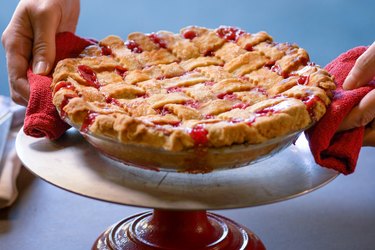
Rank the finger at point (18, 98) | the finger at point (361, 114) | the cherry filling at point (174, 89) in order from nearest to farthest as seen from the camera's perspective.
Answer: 1. the finger at point (361, 114)
2. the cherry filling at point (174, 89)
3. the finger at point (18, 98)

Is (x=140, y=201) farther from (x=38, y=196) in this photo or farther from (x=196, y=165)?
(x=38, y=196)

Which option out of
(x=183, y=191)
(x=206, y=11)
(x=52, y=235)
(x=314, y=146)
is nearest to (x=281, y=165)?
(x=314, y=146)

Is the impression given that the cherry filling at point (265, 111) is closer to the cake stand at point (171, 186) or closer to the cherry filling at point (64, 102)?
the cake stand at point (171, 186)

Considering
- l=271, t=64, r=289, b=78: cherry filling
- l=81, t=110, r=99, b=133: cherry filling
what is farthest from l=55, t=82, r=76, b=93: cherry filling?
l=271, t=64, r=289, b=78: cherry filling

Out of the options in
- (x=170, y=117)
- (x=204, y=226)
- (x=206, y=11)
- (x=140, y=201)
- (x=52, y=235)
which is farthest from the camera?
(x=206, y=11)

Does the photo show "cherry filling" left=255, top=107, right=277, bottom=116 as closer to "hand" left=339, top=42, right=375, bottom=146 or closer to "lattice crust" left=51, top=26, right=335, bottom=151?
"lattice crust" left=51, top=26, right=335, bottom=151

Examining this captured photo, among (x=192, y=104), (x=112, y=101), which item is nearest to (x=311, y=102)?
(x=192, y=104)

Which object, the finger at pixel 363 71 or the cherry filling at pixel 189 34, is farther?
the cherry filling at pixel 189 34

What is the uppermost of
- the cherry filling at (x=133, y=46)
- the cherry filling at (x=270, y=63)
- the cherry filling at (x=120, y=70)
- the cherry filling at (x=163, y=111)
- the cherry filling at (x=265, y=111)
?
the cherry filling at (x=265, y=111)

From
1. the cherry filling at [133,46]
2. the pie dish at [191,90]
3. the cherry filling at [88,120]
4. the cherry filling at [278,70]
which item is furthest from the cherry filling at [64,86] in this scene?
the cherry filling at [278,70]
